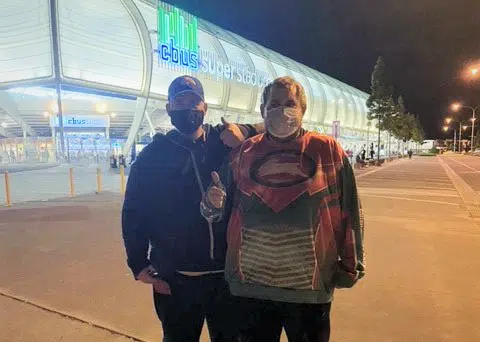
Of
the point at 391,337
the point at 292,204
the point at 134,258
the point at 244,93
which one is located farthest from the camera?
the point at 244,93

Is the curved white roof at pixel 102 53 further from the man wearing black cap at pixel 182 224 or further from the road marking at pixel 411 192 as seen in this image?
the man wearing black cap at pixel 182 224

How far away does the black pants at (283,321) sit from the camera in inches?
74.6

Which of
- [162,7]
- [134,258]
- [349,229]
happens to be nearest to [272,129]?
[349,229]

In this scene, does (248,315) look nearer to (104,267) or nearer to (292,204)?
(292,204)

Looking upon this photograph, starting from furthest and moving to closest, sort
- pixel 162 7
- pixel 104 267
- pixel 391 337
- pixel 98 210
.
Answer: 1. pixel 162 7
2. pixel 98 210
3. pixel 104 267
4. pixel 391 337

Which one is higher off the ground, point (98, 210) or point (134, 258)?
point (134, 258)

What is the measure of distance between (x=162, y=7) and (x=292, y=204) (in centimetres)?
3218

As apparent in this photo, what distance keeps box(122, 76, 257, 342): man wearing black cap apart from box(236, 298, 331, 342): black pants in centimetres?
16

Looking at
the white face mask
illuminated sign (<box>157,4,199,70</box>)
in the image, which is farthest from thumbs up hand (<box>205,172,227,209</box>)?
illuminated sign (<box>157,4,199,70</box>)

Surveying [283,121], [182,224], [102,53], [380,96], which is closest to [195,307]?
[182,224]

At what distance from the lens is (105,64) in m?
34.3

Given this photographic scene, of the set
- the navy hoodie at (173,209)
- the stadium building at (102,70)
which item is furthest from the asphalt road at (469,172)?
the navy hoodie at (173,209)

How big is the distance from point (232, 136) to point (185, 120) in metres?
0.26

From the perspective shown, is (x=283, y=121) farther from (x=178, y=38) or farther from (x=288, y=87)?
(x=178, y=38)
